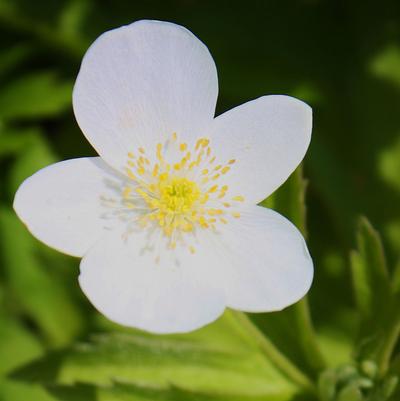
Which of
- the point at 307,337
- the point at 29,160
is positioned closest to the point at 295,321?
the point at 307,337

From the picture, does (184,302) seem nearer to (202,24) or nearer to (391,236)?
(391,236)

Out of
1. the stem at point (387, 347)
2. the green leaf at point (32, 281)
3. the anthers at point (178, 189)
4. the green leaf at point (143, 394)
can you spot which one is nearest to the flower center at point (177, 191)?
the anthers at point (178, 189)

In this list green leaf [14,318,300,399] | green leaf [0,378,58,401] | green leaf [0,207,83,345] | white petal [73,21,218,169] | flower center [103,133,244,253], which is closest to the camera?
white petal [73,21,218,169]

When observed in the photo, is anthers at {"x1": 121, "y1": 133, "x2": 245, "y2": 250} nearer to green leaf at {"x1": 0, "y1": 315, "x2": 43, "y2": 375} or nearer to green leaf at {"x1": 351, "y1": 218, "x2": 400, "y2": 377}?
green leaf at {"x1": 351, "y1": 218, "x2": 400, "y2": 377}

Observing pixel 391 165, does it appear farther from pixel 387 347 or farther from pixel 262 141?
pixel 262 141

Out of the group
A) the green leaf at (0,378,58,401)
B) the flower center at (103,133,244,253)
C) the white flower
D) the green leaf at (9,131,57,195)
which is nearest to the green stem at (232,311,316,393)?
the white flower

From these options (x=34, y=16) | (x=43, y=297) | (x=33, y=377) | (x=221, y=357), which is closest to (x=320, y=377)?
(x=221, y=357)
